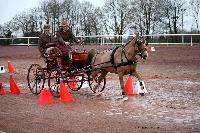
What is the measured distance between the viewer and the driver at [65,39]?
1496 cm

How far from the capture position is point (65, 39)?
1548cm

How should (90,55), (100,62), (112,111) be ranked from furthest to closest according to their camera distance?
1. (90,55)
2. (100,62)
3. (112,111)

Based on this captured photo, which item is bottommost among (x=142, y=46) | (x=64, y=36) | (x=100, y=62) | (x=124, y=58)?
(x=100, y=62)

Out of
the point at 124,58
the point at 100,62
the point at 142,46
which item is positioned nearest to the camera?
the point at 142,46

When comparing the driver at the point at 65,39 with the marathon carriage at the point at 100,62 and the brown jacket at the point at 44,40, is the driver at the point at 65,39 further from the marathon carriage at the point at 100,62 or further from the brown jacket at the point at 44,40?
the brown jacket at the point at 44,40

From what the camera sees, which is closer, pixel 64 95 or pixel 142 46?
pixel 64 95

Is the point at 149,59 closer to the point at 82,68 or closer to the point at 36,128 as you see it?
the point at 82,68

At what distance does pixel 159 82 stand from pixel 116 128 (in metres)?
9.37

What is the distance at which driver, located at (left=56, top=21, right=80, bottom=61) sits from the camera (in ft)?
49.1

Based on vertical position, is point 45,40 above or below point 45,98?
above

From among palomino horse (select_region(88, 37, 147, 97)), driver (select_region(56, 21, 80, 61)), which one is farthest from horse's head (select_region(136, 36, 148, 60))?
driver (select_region(56, 21, 80, 61))

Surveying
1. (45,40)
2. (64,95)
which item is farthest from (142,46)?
(45,40)

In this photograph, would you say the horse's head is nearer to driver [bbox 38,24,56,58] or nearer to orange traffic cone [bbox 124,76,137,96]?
orange traffic cone [bbox 124,76,137,96]

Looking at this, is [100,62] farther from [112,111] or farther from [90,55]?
[112,111]
